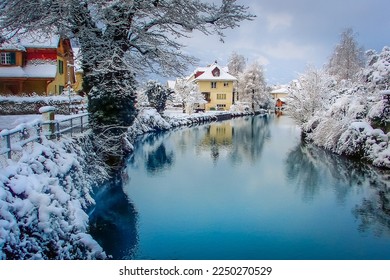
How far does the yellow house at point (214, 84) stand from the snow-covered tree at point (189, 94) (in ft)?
4.38

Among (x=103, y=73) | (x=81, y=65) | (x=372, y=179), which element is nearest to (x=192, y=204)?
(x=103, y=73)

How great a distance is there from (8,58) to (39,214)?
10667 mm

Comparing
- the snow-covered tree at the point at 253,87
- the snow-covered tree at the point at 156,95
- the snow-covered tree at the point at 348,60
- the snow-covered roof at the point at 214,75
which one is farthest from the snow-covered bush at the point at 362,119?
the snow-covered tree at the point at 253,87

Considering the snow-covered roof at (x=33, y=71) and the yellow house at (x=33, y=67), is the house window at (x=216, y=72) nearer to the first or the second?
the yellow house at (x=33, y=67)

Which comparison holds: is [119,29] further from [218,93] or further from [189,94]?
[218,93]

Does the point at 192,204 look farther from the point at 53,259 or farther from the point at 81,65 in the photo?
the point at 81,65

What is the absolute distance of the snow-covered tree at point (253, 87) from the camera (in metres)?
32.2

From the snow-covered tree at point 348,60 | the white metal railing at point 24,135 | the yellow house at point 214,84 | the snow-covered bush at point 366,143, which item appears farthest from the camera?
the yellow house at point 214,84

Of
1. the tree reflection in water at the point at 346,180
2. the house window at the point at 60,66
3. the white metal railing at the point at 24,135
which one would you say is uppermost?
the house window at the point at 60,66

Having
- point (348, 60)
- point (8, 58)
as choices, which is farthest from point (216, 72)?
point (8, 58)

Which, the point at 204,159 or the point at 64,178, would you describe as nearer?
the point at 64,178

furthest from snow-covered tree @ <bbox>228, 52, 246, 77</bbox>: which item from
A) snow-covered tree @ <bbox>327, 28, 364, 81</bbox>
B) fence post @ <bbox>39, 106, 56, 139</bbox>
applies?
fence post @ <bbox>39, 106, 56, 139</bbox>
